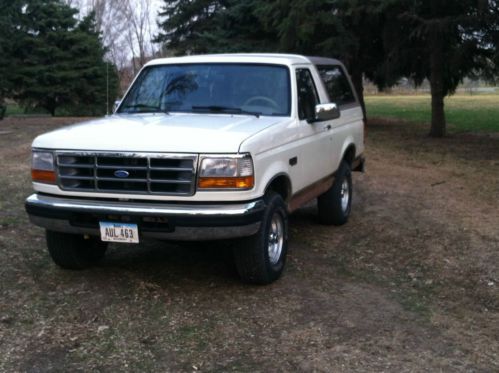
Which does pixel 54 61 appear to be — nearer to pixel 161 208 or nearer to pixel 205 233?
pixel 161 208

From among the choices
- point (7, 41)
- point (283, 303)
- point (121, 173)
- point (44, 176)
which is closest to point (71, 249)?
A: point (44, 176)

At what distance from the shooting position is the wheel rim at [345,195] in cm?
767

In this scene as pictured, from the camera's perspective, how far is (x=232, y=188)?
4734 millimetres

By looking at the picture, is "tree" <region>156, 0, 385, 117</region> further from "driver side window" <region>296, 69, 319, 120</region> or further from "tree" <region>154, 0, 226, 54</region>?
"driver side window" <region>296, 69, 319, 120</region>

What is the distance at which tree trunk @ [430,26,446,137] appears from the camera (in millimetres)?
16094

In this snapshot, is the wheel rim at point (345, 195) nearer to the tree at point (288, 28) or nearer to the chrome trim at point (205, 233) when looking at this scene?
the chrome trim at point (205, 233)

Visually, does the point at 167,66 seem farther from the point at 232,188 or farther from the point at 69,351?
the point at 69,351

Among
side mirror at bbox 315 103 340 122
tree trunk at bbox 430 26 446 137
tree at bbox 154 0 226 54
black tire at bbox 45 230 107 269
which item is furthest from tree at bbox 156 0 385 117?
black tire at bbox 45 230 107 269

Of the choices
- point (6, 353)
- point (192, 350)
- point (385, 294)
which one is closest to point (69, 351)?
point (6, 353)

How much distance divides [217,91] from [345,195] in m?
2.50

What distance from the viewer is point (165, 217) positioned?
4691 mm

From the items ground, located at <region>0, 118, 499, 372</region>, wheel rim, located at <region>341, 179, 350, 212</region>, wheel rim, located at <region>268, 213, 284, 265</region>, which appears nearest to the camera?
ground, located at <region>0, 118, 499, 372</region>

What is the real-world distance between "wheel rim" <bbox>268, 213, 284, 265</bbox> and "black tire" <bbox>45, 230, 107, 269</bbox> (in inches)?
61.0

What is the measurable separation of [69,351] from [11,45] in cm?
2585
